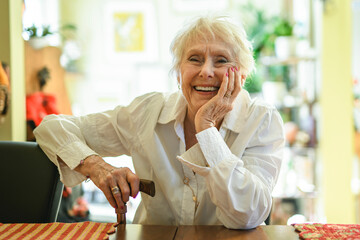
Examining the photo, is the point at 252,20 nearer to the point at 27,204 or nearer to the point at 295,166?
the point at 295,166

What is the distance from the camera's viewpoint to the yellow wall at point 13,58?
223 centimetres

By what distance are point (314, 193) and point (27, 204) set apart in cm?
276

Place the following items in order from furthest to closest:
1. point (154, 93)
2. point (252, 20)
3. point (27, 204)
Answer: point (252, 20), point (154, 93), point (27, 204)

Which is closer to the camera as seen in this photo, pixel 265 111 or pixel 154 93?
pixel 265 111

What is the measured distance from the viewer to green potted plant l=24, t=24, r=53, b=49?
2.79 meters

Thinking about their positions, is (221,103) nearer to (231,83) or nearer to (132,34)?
(231,83)

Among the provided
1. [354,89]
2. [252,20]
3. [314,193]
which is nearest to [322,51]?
[354,89]

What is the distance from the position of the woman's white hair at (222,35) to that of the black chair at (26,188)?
0.63 m

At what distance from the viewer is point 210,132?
1341 mm

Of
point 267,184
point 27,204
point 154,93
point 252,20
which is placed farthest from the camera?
point 252,20

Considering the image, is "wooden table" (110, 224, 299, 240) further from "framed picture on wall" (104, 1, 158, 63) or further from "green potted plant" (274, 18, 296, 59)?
"framed picture on wall" (104, 1, 158, 63)

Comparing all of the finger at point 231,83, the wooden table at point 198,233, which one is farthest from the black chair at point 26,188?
the finger at point 231,83

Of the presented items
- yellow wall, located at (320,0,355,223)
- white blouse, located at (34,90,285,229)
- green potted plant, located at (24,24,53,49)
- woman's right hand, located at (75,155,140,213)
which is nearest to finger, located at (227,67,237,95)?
white blouse, located at (34,90,285,229)

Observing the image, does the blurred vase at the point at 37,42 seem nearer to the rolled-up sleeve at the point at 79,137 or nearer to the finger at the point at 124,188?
the rolled-up sleeve at the point at 79,137
